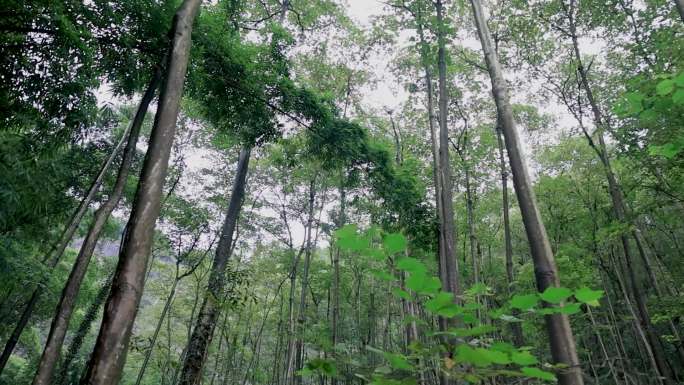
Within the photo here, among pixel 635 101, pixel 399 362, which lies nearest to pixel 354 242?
pixel 399 362

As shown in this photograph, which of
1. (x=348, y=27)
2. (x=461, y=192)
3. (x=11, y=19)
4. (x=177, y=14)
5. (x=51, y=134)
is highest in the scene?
(x=348, y=27)

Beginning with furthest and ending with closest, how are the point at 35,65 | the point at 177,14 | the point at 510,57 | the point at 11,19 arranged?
the point at 510,57
the point at 35,65
the point at 11,19
the point at 177,14

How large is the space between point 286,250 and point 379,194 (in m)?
9.26

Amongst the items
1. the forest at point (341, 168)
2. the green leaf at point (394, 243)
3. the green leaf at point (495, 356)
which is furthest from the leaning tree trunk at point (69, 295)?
the green leaf at point (495, 356)

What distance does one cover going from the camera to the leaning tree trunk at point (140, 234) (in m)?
1.83

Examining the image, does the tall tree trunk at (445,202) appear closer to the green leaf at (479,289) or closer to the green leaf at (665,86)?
the green leaf at (665,86)

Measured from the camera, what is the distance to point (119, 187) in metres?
4.20

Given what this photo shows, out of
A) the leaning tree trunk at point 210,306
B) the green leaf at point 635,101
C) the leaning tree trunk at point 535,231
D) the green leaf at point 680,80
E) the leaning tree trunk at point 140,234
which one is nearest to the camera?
the green leaf at point 680,80

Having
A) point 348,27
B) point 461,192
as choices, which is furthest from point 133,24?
point 461,192

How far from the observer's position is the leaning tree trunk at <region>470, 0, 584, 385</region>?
2309mm

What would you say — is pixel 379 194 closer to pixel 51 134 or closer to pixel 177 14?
pixel 177 14

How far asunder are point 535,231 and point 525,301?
211cm

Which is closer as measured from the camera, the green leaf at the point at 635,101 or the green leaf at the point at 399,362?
the green leaf at the point at 399,362

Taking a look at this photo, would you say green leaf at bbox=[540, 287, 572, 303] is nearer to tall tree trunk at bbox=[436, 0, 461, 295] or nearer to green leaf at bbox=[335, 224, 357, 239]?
green leaf at bbox=[335, 224, 357, 239]
